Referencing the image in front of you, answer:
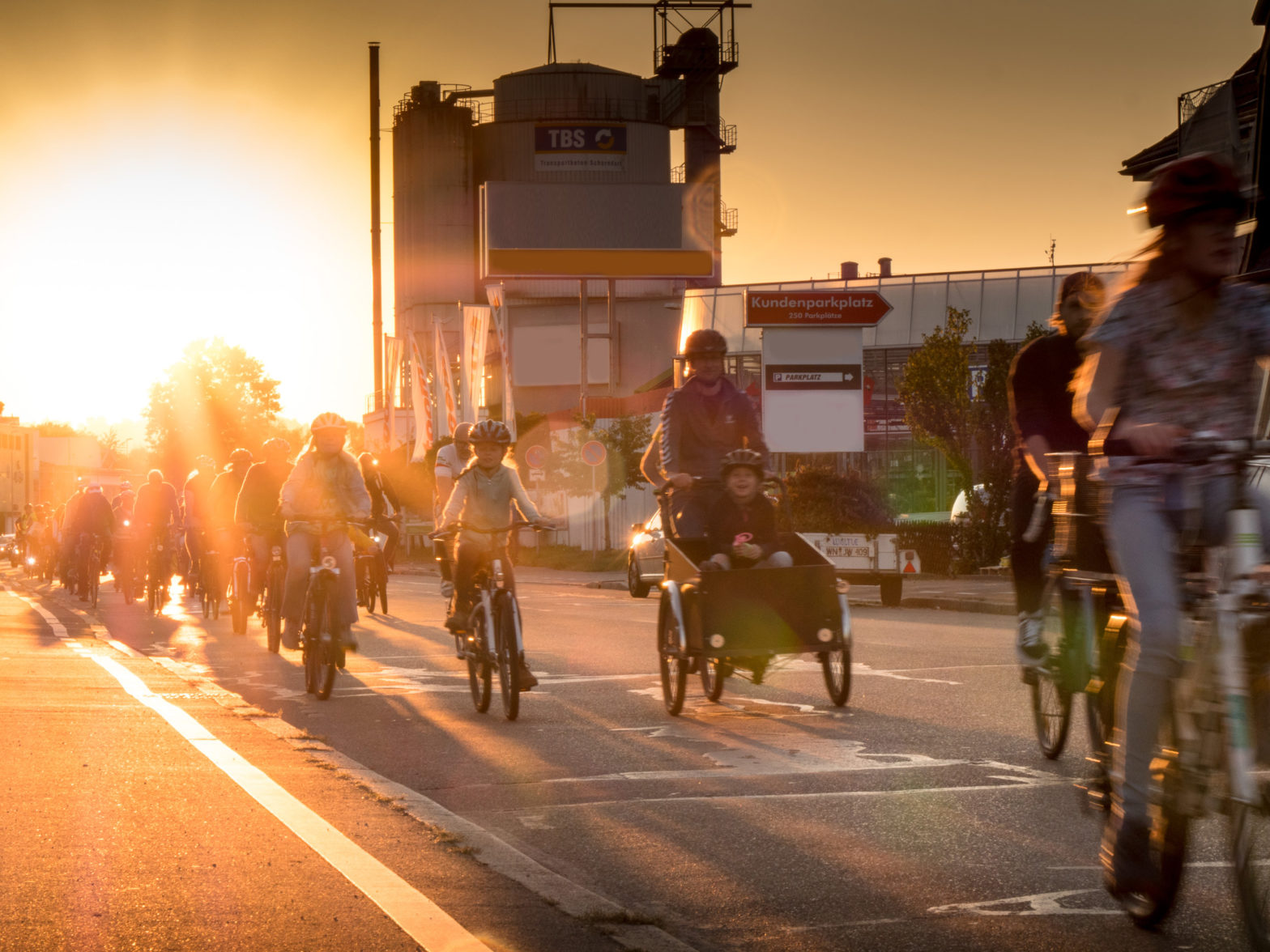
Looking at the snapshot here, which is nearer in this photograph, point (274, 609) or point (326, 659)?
point (326, 659)

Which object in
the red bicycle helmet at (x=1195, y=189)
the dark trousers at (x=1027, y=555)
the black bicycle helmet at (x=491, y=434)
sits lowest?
the dark trousers at (x=1027, y=555)

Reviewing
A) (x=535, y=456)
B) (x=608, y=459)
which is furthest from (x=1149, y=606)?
(x=608, y=459)

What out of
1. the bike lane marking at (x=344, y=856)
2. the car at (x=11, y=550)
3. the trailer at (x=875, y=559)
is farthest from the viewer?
the car at (x=11, y=550)

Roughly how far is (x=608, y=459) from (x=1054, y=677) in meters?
38.2

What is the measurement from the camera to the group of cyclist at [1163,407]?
4.33m

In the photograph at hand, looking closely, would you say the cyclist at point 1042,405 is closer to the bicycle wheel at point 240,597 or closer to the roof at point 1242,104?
the bicycle wheel at point 240,597

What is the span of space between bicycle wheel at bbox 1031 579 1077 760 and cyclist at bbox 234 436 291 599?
10303 millimetres

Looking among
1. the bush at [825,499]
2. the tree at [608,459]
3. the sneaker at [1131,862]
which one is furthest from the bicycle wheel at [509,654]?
the tree at [608,459]

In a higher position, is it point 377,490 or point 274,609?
point 377,490

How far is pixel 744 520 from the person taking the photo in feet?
33.2

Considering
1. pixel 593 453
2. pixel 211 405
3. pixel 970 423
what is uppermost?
pixel 211 405

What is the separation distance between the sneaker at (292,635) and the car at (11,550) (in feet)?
169

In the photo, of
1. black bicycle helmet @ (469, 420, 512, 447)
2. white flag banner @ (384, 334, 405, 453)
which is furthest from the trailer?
white flag banner @ (384, 334, 405, 453)

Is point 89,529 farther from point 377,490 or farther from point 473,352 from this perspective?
point 473,352
